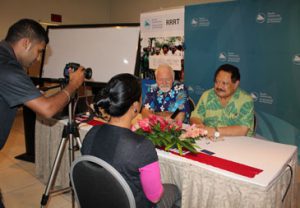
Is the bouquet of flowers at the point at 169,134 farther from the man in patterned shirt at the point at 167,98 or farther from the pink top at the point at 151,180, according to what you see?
the man in patterned shirt at the point at 167,98

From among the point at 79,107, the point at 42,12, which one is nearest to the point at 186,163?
the point at 79,107

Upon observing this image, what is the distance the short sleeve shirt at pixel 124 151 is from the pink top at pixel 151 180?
0.02 m

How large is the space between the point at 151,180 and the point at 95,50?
3.14 m

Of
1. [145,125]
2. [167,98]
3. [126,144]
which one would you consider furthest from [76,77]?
[167,98]

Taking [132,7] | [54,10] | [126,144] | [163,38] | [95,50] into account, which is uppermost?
[132,7]

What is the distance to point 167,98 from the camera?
2.71 metres

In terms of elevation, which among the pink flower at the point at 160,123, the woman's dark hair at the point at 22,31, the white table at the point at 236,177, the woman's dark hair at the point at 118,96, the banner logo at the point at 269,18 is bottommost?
the white table at the point at 236,177

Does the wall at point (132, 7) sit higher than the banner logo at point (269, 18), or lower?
higher

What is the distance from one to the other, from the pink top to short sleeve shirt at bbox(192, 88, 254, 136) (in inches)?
45.5

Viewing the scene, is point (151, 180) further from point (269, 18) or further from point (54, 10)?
point (54, 10)

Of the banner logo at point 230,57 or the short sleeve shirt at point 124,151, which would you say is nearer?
the short sleeve shirt at point 124,151

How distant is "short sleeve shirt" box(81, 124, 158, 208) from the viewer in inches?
47.3

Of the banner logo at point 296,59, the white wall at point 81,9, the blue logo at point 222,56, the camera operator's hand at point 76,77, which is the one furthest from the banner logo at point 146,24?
the camera operator's hand at point 76,77

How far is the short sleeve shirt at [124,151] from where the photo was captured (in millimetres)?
1201
